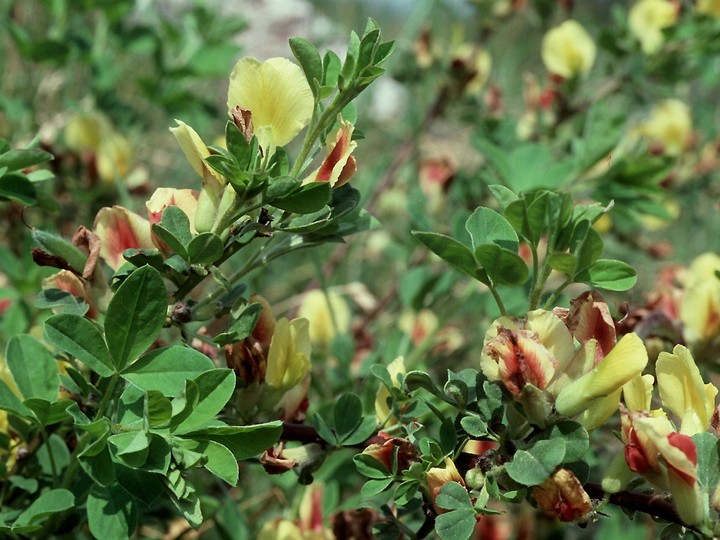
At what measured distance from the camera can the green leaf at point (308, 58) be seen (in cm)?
62

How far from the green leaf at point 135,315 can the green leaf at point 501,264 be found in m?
0.24

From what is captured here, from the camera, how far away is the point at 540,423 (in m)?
0.60

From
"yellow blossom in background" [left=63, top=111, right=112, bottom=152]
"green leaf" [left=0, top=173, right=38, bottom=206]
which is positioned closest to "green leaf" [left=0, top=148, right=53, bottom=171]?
"green leaf" [left=0, top=173, right=38, bottom=206]

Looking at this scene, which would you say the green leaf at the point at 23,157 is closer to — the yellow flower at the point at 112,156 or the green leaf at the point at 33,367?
the green leaf at the point at 33,367

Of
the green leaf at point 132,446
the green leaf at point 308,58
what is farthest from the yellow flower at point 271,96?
the green leaf at point 132,446

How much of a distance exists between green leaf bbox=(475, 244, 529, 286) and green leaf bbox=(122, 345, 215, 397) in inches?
9.0

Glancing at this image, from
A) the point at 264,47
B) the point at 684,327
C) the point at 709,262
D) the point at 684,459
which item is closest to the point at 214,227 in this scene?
the point at 684,459

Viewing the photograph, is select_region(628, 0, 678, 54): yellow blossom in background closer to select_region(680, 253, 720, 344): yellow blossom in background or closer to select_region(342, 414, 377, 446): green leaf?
select_region(680, 253, 720, 344): yellow blossom in background

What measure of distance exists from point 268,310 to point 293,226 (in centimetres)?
14

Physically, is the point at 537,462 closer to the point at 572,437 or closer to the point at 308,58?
the point at 572,437

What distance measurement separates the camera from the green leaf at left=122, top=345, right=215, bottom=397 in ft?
2.10

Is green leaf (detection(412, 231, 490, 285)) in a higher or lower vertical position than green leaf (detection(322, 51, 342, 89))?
lower

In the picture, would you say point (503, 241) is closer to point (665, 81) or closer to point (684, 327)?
point (684, 327)

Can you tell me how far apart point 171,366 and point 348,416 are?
0.17 metres
